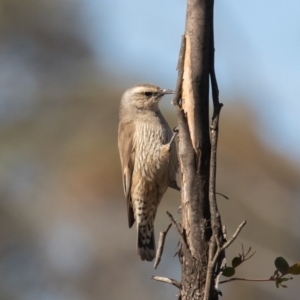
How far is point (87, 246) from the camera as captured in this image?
1094 cm

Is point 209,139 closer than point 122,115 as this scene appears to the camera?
Yes

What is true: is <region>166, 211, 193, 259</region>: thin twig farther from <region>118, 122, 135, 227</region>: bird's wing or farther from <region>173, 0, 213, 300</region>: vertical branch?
<region>118, 122, 135, 227</region>: bird's wing

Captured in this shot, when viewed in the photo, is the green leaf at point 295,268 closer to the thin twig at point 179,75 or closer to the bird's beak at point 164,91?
the thin twig at point 179,75

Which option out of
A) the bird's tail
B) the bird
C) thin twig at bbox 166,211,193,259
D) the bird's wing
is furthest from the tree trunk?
the bird's tail

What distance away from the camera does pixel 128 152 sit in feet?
18.7

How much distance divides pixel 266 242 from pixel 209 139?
5923 millimetres

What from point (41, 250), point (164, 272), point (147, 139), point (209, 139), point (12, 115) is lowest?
point (41, 250)

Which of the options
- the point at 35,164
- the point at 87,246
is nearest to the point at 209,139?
the point at 87,246

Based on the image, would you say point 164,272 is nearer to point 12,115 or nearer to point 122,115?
point 122,115

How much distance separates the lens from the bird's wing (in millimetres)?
5672

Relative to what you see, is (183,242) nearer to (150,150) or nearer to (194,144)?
(194,144)

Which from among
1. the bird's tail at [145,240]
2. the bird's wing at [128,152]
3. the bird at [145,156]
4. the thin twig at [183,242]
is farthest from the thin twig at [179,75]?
the bird's tail at [145,240]

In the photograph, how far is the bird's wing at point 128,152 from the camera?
567 cm

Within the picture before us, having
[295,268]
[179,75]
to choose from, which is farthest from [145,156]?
[295,268]
